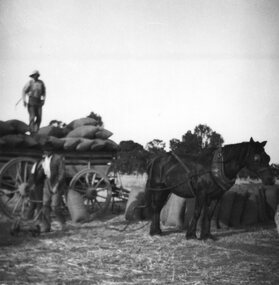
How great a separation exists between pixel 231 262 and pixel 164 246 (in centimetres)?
133

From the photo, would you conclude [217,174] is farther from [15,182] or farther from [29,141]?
[15,182]

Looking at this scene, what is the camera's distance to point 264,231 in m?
7.59

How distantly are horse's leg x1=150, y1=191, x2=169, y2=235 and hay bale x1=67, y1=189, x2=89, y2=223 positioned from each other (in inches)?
66.7

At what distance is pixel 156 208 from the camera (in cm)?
738

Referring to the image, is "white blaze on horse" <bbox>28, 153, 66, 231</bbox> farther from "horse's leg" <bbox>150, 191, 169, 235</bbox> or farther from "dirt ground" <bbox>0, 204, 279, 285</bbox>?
"horse's leg" <bbox>150, 191, 169, 235</bbox>

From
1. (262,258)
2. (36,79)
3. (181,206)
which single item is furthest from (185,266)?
(36,79)

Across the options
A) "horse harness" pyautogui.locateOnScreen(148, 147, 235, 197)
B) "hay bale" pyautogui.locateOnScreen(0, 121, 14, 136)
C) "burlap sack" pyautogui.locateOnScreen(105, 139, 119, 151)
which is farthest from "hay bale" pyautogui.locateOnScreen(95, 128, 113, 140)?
"horse harness" pyautogui.locateOnScreen(148, 147, 235, 197)

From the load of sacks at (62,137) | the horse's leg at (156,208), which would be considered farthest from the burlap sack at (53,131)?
the horse's leg at (156,208)

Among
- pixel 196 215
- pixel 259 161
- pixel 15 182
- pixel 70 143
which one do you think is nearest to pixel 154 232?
pixel 196 215

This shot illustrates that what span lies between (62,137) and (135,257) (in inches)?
173

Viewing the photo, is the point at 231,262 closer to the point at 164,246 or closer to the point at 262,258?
the point at 262,258

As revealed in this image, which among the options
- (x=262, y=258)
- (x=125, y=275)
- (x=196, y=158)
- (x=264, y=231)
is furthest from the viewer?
(x=264, y=231)

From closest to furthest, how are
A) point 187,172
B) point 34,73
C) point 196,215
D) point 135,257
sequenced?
point 135,257 < point 196,215 < point 187,172 < point 34,73

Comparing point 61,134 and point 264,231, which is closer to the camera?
point 264,231
